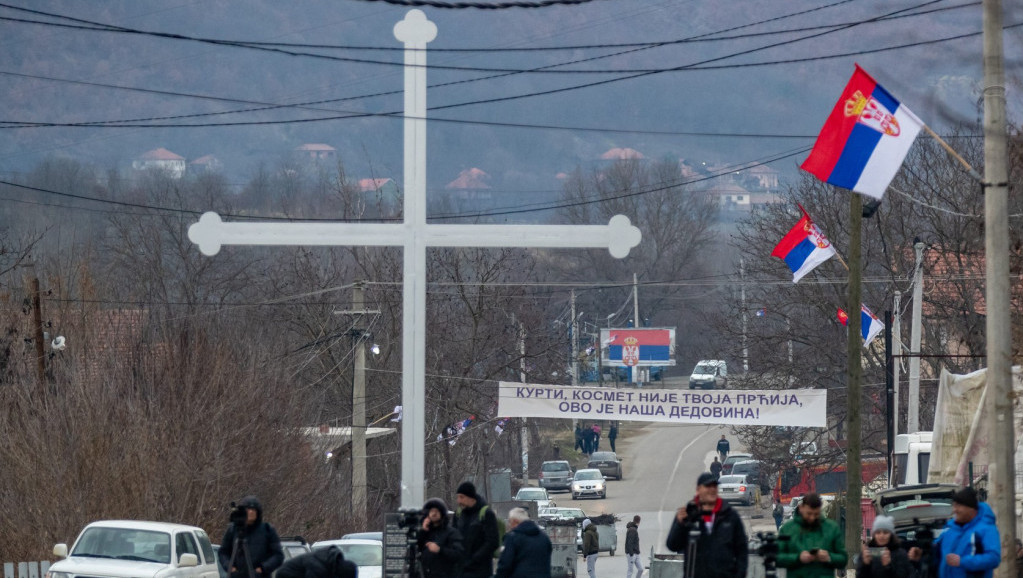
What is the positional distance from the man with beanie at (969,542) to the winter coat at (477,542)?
12.0 ft

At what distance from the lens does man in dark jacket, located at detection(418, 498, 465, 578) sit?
40.4 feet

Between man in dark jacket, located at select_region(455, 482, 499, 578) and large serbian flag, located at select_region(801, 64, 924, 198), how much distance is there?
4.90 m

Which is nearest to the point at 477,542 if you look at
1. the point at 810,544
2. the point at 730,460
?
the point at 810,544

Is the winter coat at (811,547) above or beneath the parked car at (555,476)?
beneath

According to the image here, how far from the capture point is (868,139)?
1476cm

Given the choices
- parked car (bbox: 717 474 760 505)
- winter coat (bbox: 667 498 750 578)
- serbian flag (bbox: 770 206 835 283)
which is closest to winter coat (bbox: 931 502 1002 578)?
winter coat (bbox: 667 498 750 578)

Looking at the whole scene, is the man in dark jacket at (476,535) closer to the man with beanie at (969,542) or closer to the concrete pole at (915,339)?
the man with beanie at (969,542)

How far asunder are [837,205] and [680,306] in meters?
75.7

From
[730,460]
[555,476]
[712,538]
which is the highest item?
[730,460]

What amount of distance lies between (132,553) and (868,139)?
9.99 meters

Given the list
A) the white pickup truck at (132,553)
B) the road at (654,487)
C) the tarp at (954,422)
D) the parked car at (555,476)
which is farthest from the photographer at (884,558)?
the parked car at (555,476)

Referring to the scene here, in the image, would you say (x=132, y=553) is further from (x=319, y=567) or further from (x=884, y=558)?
(x=884, y=558)

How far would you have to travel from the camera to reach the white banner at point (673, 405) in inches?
989

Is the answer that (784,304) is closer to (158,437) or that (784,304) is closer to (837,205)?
(837,205)
